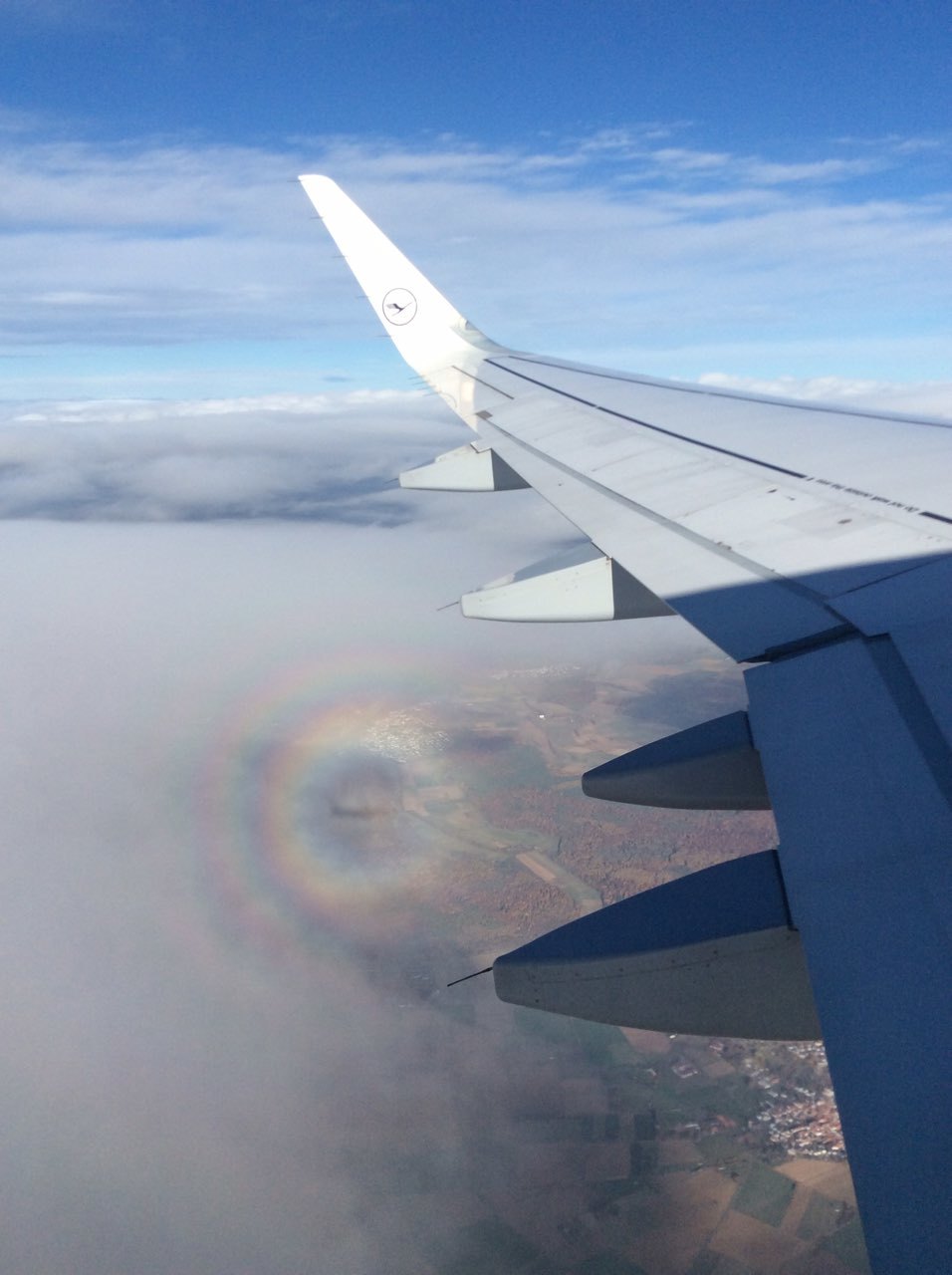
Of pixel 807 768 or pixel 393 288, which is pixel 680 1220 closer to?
pixel 393 288

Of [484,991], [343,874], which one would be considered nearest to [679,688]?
[343,874]

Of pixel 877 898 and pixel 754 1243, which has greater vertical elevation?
pixel 877 898

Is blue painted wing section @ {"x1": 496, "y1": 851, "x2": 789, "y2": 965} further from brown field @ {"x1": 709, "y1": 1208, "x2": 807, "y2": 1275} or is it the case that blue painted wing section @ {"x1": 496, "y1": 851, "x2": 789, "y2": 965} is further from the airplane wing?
brown field @ {"x1": 709, "y1": 1208, "x2": 807, "y2": 1275}

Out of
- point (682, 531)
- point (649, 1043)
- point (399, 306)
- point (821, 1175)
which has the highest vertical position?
point (399, 306)

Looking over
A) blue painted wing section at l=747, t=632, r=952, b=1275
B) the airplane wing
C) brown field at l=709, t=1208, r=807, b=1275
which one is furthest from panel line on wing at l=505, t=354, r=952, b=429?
brown field at l=709, t=1208, r=807, b=1275

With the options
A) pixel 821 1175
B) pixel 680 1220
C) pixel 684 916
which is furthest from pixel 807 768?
pixel 821 1175

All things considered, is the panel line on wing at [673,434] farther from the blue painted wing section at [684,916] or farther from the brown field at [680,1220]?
the brown field at [680,1220]

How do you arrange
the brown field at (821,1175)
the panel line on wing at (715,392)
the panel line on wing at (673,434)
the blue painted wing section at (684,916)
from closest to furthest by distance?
the blue painted wing section at (684,916), the panel line on wing at (673,434), the panel line on wing at (715,392), the brown field at (821,1175)

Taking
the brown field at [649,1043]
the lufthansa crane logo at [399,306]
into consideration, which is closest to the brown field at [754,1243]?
the brown field at [649,1043]

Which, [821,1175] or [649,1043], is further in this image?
[649,1043]
